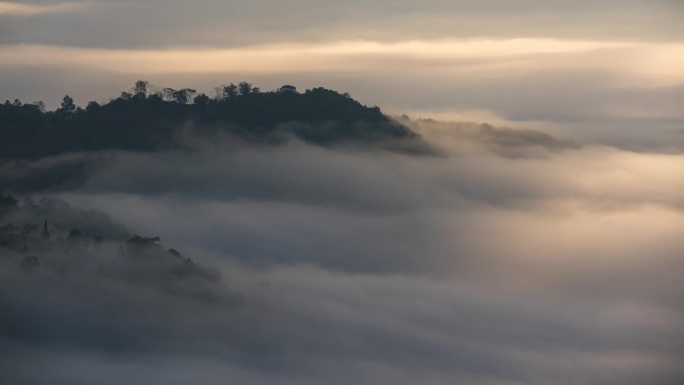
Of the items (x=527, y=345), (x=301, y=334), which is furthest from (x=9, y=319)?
(x=527, y=345)

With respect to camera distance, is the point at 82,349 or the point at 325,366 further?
the point at 325,366

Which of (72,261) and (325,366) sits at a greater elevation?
(72,261)

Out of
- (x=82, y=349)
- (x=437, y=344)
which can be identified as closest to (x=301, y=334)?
(x=437, y=344)

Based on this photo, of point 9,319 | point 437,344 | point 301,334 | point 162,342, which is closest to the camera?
point 9,319

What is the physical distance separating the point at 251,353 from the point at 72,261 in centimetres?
2384

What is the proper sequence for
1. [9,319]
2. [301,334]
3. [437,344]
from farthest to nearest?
[437,344]
[301,334]
[9,319]

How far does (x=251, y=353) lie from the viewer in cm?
16388

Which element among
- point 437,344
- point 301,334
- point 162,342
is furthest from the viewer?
point 437,344

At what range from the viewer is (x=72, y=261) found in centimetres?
15638

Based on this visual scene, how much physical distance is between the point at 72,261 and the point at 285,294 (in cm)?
4048

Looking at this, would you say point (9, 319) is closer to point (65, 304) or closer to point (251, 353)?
point (65, 304)

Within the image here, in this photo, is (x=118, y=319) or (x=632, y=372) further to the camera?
(x=632, y=372)

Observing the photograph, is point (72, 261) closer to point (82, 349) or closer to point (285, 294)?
point (82, 349)

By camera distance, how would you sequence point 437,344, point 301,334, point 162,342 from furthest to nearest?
point 437,344 < point 301,334 < point 162,342
